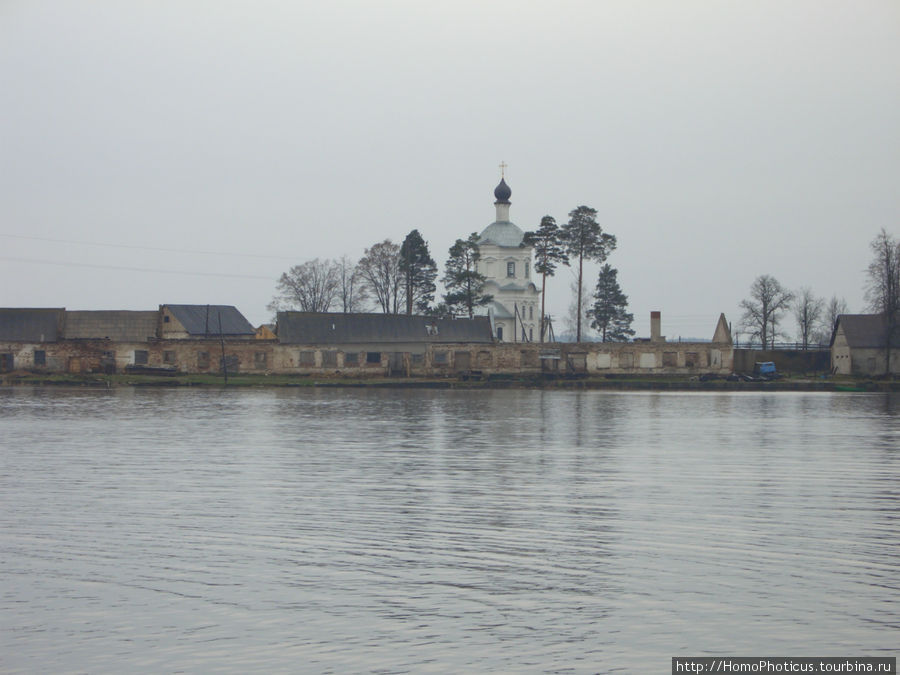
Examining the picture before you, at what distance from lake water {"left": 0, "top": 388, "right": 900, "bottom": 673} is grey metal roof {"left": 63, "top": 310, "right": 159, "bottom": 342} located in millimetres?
50173

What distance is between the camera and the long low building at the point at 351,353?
6900 cm

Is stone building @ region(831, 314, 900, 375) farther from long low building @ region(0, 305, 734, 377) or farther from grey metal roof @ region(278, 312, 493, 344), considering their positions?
grey metal roof @ region(278, 312, 493, 344)

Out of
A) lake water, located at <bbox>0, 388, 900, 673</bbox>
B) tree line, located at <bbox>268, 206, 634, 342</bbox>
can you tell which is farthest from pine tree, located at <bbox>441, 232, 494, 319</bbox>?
lake water, located at <bbox>0, 388, 900, 673</bbox>

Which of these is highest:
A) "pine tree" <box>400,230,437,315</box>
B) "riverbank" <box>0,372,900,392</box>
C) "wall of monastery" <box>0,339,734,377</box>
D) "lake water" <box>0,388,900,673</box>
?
"pine tree" <box>400,230,437,315</box>

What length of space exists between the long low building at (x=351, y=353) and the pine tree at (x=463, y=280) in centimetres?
1224

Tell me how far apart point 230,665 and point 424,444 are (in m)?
19.1

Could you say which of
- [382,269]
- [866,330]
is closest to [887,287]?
[866,330]

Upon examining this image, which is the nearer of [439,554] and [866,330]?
[439,554]

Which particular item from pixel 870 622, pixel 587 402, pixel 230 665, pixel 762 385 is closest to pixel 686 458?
pixel 870 622

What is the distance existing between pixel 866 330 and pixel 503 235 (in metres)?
42.9

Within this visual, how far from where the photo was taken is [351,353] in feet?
229

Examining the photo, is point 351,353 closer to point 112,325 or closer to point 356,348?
point 356,348

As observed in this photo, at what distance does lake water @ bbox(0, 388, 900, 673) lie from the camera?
10.4m

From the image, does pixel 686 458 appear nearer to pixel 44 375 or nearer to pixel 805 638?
pixel 805 638
